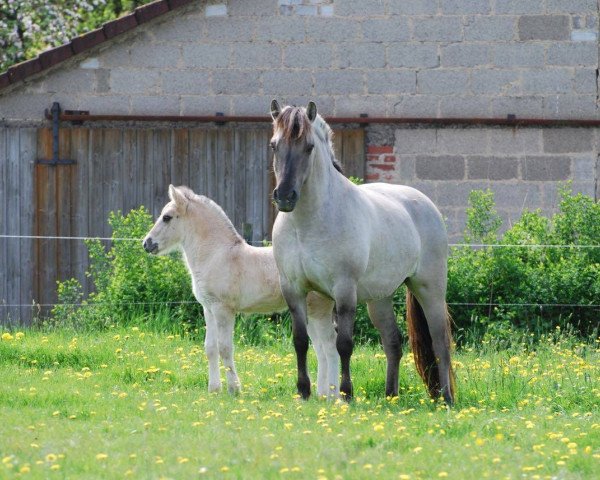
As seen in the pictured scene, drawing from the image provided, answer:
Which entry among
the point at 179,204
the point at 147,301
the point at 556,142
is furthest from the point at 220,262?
the point at 556,142

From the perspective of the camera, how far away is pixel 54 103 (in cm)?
1453

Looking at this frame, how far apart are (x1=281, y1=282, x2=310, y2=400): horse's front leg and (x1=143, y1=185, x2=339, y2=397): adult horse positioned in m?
0.42

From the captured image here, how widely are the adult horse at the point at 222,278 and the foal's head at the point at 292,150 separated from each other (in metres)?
1.25

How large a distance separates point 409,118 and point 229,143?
7.15ft

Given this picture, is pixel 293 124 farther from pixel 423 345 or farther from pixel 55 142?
pixel 55 142

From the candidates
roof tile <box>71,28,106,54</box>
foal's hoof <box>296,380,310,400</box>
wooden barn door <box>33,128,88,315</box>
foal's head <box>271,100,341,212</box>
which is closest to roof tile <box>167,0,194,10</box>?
roof tile <box>71,28,106,54</box>

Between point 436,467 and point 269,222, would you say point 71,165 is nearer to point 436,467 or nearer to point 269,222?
point 269,222

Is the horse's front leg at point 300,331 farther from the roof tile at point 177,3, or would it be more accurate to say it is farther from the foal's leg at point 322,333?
the roof tile at point 177,3

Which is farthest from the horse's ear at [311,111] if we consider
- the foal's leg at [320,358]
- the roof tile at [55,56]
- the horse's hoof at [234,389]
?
the roof tile at [55,56]

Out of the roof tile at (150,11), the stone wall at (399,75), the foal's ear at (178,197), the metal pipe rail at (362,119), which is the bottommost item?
the foal's ear at (178,197)

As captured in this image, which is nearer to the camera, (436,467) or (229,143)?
(436,467)

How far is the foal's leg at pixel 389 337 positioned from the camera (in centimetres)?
906

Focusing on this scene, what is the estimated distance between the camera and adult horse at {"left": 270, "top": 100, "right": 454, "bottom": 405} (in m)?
8.11

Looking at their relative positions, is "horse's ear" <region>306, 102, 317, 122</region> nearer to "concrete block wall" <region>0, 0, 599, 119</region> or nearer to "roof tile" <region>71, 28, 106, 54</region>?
"concrete block wall" <region>0, 0, 599, 119</region>
